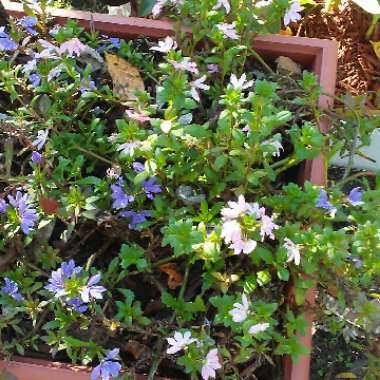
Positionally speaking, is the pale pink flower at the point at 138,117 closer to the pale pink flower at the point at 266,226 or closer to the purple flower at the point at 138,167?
the purple flower at the point at 138,167

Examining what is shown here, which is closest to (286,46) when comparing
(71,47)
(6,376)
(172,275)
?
(71,47)

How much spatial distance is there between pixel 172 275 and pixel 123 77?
15.5 inches

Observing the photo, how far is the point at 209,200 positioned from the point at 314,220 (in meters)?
0.17

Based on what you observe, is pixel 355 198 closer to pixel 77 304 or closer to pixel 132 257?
pixel 132 257

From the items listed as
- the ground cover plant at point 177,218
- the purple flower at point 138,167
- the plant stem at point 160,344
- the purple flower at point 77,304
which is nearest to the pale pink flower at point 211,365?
the ground cover plant at point 177,218

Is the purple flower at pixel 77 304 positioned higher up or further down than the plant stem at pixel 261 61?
further down

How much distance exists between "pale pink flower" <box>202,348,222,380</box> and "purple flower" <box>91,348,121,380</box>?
0.14 m

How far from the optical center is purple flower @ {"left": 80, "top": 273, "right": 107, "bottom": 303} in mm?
1042

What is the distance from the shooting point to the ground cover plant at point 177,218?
1.04m

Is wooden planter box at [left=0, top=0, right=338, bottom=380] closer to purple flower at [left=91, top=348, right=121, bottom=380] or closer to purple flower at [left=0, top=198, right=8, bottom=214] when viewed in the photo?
purple flower at [left=91, top=348, right=121, bottom=380]

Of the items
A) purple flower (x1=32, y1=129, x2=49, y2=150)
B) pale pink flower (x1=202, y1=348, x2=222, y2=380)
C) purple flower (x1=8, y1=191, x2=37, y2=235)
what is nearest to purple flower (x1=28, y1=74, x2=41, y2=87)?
purple flower (x1=32, y1=129, x2=49, y2=150)

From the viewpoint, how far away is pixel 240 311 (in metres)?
1.02

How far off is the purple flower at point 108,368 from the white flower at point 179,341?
0.29 feet

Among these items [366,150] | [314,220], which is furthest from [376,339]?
[366,150]
